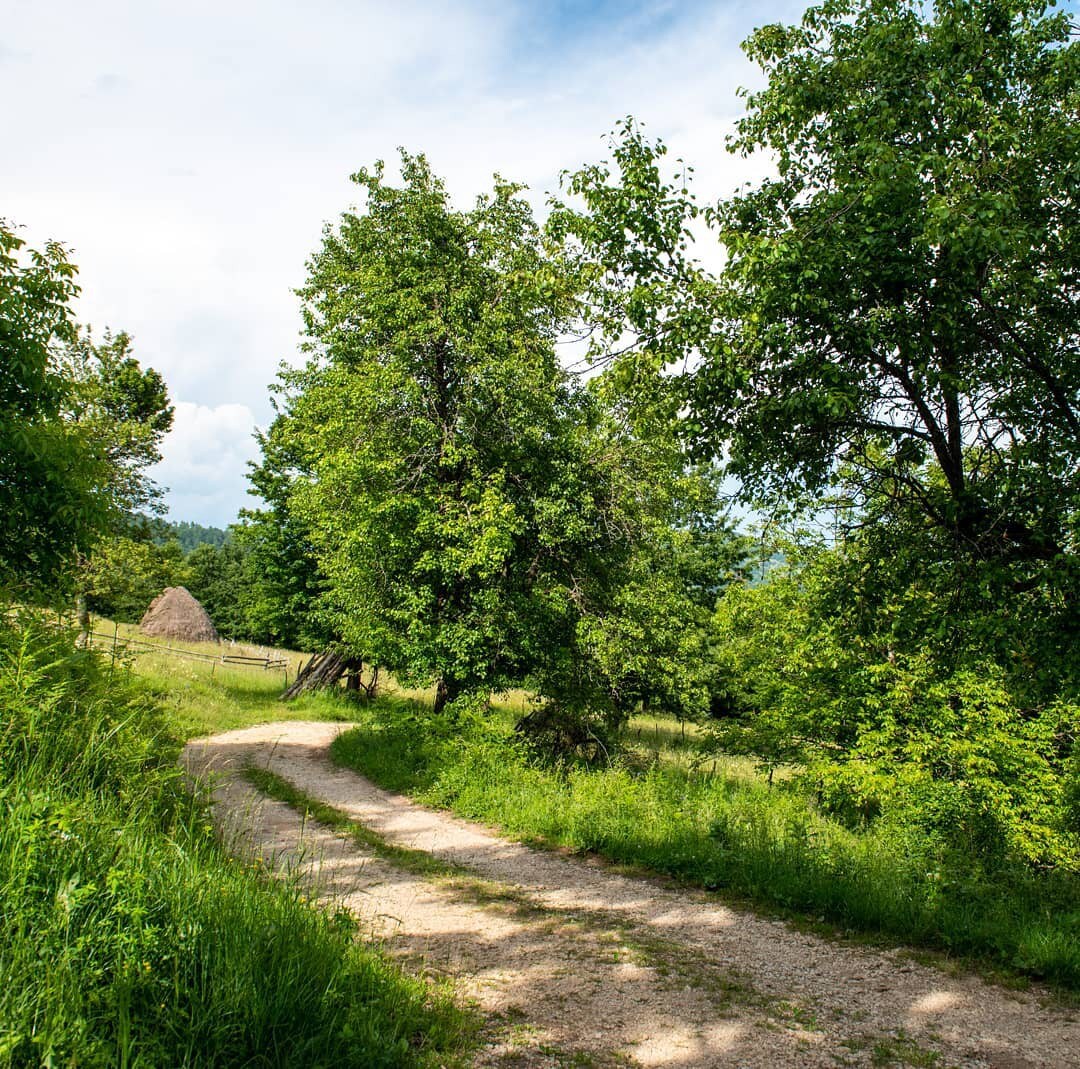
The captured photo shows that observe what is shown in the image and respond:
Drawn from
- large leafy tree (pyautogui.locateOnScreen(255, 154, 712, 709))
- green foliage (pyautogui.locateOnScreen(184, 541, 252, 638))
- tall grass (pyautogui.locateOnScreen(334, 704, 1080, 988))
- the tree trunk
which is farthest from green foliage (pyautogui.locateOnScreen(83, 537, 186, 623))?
green foliage (pyautogui.locateOnScreen(184, 541, 252, 638))

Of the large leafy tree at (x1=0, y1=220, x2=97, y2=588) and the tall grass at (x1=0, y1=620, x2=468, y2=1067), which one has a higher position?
the large leafy tree at (x1=0, y1=220, x2=97, y2=588)

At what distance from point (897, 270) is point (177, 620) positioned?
35385mm

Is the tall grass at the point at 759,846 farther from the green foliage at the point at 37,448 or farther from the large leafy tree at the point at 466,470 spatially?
the green foliage at the point at 37,448

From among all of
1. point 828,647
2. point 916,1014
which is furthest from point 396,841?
point 828,647

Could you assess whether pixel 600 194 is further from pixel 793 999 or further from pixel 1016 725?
pixel 1016 725

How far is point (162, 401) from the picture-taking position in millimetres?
35844

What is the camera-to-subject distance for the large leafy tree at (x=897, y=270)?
5922 millimetres

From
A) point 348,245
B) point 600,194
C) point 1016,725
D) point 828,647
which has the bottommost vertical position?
point 1016,725

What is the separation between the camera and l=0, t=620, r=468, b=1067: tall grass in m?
2.66

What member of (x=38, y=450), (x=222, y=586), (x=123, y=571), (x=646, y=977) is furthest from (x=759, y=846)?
(x=222, y=586)

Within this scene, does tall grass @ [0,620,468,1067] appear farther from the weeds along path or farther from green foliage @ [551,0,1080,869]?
green foliage @ [551,0,1080,869]

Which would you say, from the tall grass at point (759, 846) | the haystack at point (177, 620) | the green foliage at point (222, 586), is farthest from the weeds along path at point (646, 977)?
the green foliage at point (222, 586)

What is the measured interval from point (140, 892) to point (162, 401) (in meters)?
37.6

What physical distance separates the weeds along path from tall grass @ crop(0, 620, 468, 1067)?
0.58m
